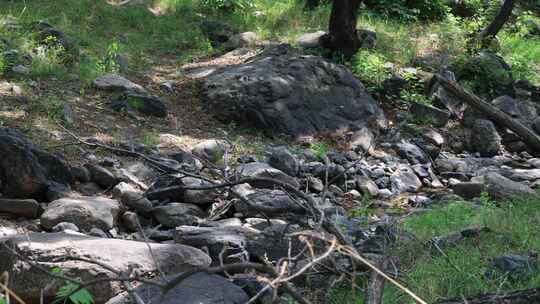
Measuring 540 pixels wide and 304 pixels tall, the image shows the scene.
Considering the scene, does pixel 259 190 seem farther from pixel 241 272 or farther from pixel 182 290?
pixel 182 290

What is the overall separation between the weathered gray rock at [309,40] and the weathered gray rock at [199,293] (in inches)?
320

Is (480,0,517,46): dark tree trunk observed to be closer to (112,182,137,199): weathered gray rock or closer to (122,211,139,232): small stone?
(112,182,137,199): weathered gray rock

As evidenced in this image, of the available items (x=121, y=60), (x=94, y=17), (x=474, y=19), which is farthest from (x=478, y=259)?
(x=474, y=19)

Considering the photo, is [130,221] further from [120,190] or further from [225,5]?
[225,5]

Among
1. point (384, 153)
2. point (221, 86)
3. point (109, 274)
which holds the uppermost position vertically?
point (109, 274)

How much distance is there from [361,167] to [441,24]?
628 cm

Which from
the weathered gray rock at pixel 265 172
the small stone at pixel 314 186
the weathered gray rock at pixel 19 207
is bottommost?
the small stone at pixel 314 186

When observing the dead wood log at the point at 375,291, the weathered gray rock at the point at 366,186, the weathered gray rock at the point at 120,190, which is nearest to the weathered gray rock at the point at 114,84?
the weathered gray rock at the point at 120,190

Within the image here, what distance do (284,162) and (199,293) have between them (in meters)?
4.02

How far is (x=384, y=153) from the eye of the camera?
9.01m

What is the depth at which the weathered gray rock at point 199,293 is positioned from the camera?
3.35 meters

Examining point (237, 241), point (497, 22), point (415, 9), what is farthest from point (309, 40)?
point (237, 241)

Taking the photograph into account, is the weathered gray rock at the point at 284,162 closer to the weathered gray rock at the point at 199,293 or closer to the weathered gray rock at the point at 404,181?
the weathered gray rock at the point at 404,181

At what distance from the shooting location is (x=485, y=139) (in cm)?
984
